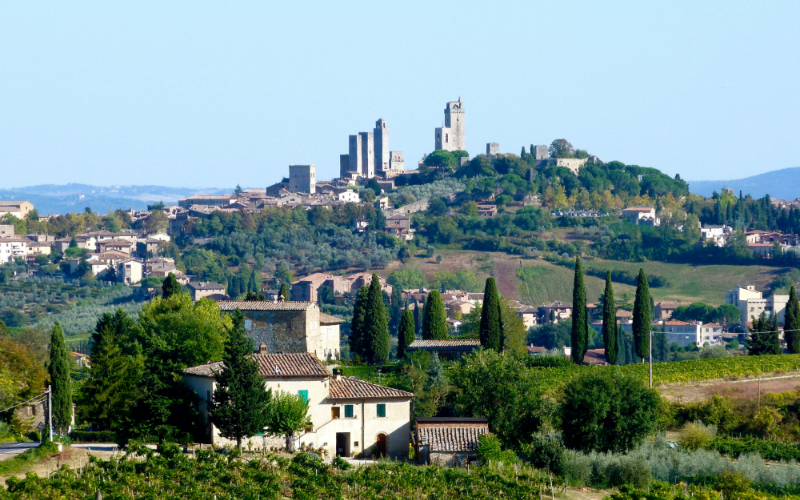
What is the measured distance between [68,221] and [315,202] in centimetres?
3007

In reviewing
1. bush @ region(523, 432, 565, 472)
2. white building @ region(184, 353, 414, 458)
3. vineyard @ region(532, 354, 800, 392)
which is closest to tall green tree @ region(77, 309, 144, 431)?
white building @ region(184, 353, 414, 458)

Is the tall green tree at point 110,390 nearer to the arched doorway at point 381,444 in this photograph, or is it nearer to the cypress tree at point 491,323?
Answer: the arched doorway at point 381,444

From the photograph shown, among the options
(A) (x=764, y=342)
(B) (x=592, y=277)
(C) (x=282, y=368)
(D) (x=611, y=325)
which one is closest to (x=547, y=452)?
(C) (x=282, y=368)

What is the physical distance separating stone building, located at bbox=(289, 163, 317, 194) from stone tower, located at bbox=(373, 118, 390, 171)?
1305 centimetres

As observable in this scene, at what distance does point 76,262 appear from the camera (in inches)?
4683

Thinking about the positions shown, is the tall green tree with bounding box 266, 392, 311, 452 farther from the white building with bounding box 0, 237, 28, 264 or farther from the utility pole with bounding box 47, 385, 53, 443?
the white building with bounding box 0, 237, 28, 264

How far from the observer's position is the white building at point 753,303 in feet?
301

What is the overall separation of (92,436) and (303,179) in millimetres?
123844

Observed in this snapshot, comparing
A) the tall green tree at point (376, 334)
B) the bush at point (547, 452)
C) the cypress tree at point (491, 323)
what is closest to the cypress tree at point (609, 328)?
the cypress tree at point (491, 323)

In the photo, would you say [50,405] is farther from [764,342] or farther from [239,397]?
[764,342]

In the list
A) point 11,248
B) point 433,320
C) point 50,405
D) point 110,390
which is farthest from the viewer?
point 11,248

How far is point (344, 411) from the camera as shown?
31.0m

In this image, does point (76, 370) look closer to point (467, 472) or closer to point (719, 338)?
point (467, 472)

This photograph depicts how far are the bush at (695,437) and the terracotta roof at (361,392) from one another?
7574 millimetres
